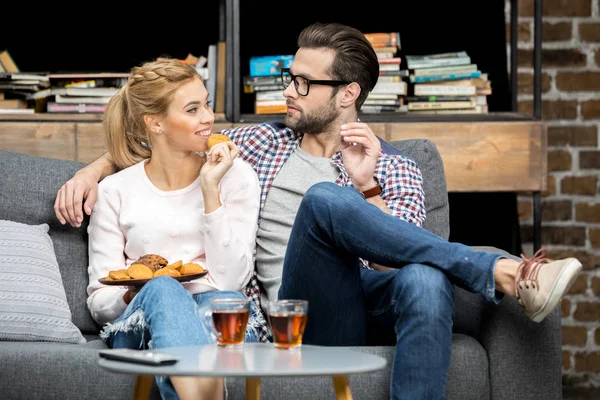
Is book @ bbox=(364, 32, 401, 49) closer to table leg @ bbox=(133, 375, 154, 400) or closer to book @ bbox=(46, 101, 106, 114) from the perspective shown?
book @ bbox=(46, 101, 106, 114)

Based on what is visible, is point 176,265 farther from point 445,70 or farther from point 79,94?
point 445,70

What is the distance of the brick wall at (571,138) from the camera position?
3.63 meters

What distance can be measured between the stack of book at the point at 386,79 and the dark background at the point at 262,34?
259 mm

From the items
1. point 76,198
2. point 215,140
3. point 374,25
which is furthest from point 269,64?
point 76,198

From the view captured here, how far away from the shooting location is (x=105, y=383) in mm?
2051

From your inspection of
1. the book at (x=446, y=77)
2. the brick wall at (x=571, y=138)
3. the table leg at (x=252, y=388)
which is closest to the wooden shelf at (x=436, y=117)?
the book at (x=446, y=77)

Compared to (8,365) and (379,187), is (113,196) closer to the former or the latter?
(8,365)

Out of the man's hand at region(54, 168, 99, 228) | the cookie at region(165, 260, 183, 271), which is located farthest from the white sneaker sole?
the man's hand at region(54, 168, 99, 228)

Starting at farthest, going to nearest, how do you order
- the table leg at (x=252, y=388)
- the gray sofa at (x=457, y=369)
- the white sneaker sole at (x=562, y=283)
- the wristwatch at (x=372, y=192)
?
the wristwatch at (x=372, y=192), the gray sofa at (x=457, y=369), the white sneaker sole at (x=562, y=283), the table leg at (x=252, y=388)

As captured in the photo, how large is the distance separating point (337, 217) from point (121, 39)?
1908mm

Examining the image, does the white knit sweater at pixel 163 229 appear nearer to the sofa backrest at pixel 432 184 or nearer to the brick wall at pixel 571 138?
the sofa backrest at pixel 432 184

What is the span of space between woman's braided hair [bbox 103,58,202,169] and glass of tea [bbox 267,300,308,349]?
932mm

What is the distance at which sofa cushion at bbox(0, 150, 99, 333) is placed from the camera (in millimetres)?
2500

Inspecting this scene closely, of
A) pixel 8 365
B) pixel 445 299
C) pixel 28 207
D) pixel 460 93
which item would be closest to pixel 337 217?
pixel 445 299
